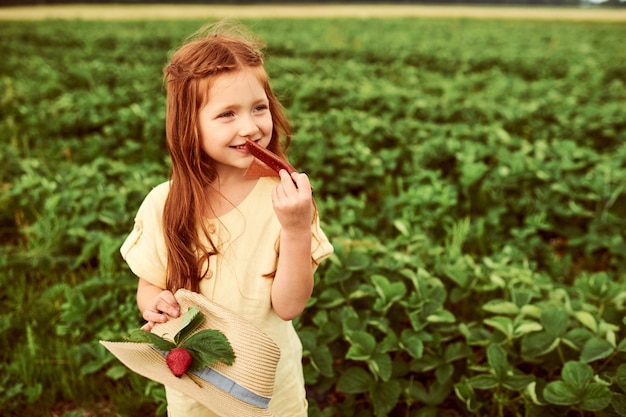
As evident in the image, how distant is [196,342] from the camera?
1.17 metres

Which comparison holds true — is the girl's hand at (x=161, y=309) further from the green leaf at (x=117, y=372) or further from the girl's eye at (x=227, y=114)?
the green leaf at (x=117, y=372)

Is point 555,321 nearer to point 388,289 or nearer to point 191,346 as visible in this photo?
point 388,289

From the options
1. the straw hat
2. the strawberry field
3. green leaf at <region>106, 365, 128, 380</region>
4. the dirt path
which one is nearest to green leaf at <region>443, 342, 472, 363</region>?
the strawberry field

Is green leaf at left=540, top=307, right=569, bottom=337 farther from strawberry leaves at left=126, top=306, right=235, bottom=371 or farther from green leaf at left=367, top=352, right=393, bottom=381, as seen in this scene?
strawberry leaves at left=126, top=306, right=235, bottom=371

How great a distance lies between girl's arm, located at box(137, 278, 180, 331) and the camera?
4.25 ft

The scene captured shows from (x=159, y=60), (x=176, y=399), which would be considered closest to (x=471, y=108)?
(x=176, y=399)

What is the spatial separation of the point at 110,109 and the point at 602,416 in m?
5.73

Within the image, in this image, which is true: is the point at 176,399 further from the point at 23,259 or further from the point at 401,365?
the point at 23,259

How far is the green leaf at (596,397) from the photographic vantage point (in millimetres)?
1691

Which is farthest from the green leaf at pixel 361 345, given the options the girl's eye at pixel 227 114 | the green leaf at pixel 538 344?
the girl's eye at pixel 227 114

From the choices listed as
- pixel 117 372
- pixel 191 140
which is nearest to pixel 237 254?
pixel 191 140

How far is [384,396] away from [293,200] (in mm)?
1119

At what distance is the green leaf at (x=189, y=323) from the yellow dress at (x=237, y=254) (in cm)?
16

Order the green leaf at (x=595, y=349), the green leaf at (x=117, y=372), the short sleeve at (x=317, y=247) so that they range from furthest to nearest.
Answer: the green leaf at (x=117, y=372) < the green leaf at (x=595, y=349) < the short sleeve at (x=317, y=247)
